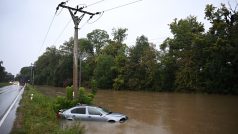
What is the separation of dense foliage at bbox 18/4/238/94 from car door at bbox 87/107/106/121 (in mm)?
13370

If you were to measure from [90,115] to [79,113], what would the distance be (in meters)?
0.88

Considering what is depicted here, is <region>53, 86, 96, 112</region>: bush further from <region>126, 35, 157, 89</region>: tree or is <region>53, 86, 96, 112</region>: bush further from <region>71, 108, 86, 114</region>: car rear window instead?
<region>126, 35, 157, 89</region>: tree

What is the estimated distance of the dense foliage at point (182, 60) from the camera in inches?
2028

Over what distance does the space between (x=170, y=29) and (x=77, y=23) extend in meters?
41.9

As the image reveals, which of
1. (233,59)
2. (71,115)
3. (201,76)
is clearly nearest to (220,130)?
(71,115)

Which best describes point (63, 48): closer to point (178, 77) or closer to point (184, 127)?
point (178, 77)

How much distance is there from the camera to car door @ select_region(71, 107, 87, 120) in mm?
21206

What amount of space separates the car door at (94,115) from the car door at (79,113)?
1.13ft

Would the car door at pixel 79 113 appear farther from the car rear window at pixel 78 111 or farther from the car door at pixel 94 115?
the car door at pixel 94 115

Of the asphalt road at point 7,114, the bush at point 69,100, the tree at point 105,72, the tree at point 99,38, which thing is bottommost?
the asphalt road at point 7,114

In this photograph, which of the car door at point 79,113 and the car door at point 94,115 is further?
the car door at point 79,113

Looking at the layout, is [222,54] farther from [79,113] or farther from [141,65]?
[79,113]

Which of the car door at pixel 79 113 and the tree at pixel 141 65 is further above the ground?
the tree at pixel 141 65

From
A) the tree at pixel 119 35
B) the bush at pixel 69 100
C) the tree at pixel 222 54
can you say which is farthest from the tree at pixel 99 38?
the bush at pixel 69 100
